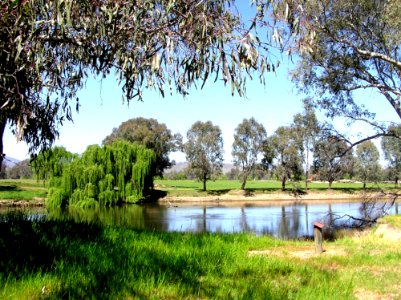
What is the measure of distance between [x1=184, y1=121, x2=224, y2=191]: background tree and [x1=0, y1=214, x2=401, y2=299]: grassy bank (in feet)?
125

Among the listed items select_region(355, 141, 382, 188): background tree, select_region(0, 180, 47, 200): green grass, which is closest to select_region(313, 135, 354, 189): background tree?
select_region(0, 180, 47, 200): green grass

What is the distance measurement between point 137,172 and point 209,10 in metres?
28.4

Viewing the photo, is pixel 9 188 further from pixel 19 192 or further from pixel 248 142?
pixel 248 142

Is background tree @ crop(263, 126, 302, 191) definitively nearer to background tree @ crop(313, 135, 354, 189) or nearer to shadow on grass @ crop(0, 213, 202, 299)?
background tree @ crop(313, 135, 354, 189)

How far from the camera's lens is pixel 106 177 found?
29.6m

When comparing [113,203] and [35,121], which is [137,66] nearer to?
[35,121]

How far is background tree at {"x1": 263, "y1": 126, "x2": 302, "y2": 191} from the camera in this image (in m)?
45.2

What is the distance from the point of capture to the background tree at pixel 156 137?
4884cm

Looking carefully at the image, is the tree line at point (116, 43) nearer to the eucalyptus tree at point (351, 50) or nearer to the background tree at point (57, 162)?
the eucalyptus tree at point (351, 50)

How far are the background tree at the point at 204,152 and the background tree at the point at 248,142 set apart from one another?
7.71 ft

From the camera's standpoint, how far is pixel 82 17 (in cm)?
403

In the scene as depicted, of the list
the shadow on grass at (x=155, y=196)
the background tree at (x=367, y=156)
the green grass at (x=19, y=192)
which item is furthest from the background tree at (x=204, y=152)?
the background tree at (x=367, y=156)

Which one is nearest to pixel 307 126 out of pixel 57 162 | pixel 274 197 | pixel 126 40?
pixel 126 40

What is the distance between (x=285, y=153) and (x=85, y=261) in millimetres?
42446
